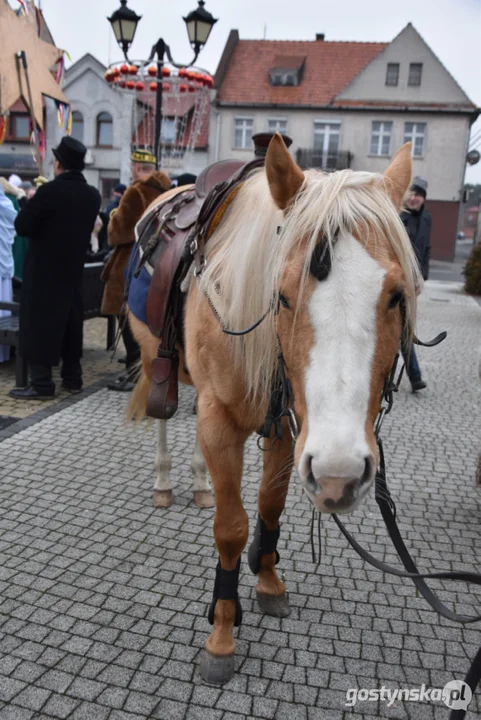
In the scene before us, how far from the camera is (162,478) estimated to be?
358 cm

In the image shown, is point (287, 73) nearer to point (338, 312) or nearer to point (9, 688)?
point (338, 312)

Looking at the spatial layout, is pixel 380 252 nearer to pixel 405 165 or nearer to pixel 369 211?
pixel 369 211

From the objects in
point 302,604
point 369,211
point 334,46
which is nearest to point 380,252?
point 369,211

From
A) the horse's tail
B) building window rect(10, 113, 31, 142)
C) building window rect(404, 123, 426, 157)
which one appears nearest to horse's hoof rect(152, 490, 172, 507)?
the horse's tail

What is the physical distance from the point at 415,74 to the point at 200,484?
1261 inches

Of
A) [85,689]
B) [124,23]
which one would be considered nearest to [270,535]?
[85,689]

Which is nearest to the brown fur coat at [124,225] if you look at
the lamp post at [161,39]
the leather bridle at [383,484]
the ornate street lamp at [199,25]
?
the leather bridle at [383,484]

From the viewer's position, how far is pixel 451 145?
29.2 metres

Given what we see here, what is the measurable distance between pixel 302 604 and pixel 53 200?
3921 mm

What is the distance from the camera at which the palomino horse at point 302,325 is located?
1421 millimetres

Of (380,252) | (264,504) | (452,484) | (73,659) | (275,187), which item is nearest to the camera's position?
(380,252)

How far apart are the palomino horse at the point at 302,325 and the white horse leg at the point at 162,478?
1.26 metres

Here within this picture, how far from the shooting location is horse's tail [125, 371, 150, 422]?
148 inches

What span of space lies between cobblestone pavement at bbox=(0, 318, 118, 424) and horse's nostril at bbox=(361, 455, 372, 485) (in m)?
4.10
